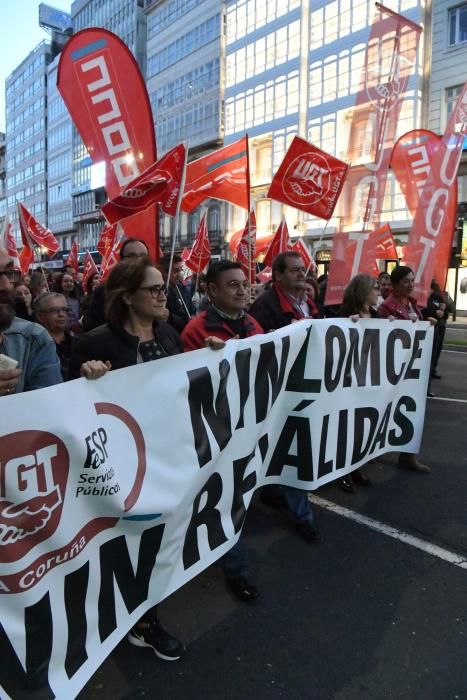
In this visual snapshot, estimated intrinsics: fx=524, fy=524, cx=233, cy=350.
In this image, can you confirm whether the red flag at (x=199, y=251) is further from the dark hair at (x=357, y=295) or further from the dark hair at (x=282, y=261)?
the dark hair at (x=282, y=261)


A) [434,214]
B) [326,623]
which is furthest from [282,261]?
[434,214]

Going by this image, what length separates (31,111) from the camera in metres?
76.3

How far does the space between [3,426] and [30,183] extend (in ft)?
288

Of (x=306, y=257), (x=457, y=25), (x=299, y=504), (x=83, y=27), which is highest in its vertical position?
(x=83, y=27)

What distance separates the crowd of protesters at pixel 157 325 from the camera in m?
2.22

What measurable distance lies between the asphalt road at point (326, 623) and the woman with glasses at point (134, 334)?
0.36 feet

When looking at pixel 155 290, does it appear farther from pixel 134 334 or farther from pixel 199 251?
pixel 199 251

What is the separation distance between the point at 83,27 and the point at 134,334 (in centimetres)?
6328

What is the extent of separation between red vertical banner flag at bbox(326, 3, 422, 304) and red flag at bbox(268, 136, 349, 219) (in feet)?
3.73

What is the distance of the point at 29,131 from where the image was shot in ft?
256

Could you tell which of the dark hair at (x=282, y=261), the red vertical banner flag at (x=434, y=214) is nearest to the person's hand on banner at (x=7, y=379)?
the dark hair at (x=282, y=261)

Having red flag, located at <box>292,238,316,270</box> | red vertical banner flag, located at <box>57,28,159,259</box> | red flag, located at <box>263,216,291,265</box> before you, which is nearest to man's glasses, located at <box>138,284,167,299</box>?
red vertical banner flag, located at <box>57,28,159,259</box>

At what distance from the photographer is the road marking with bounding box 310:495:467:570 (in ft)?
10.5

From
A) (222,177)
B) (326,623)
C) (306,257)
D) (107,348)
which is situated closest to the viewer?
(107,348)
